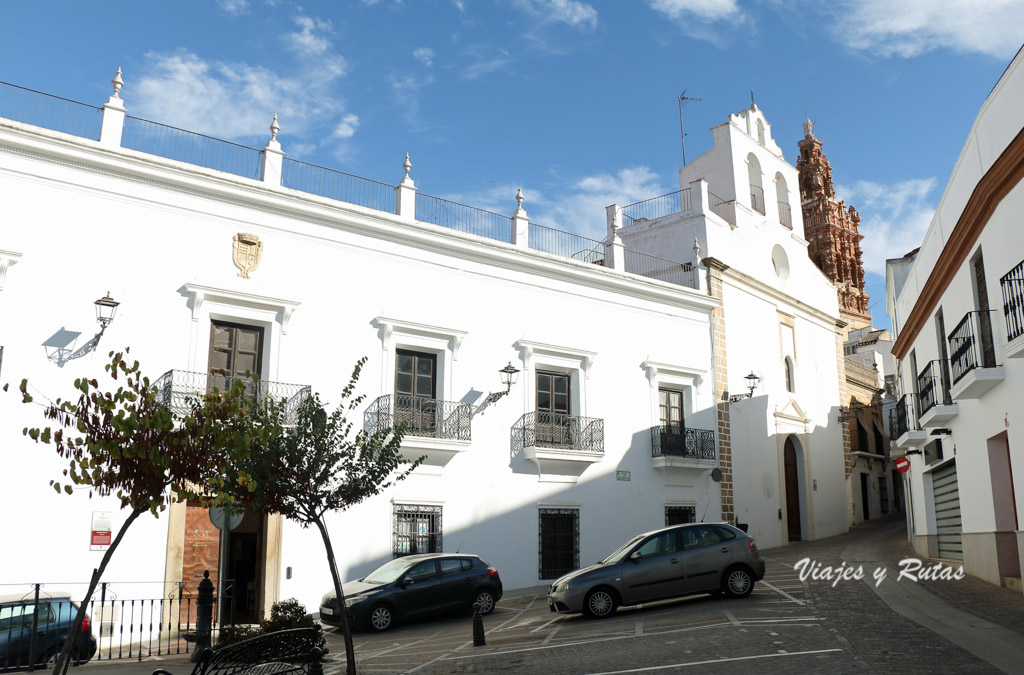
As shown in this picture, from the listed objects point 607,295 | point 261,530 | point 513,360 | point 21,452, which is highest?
point 607,295

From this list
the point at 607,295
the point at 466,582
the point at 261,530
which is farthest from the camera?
the point at 607,295

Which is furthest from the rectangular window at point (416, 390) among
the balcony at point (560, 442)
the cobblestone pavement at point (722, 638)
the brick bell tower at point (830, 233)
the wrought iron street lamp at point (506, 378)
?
the brick bell tower at point (830, 233)

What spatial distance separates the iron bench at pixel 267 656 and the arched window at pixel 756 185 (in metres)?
23.5

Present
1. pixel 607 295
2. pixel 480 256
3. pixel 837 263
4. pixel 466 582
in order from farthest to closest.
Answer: pixel 837 263
pixel 607 295
pixel 480 256
pixel 466 582

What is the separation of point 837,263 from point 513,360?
50.4 meters

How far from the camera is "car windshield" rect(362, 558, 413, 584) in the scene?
14.7 meters

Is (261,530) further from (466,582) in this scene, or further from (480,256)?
(480,256)

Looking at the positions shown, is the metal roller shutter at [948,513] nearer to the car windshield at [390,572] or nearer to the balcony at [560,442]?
the balcony at [560,442]

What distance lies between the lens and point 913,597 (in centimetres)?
1370

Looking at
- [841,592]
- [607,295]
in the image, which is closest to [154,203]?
[607,295]

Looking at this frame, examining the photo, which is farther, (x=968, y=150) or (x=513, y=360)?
(x=513, y=360)

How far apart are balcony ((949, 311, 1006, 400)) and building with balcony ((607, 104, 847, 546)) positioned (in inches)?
337

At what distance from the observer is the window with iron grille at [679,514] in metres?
21.9

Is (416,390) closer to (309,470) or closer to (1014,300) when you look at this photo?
(309,470)
